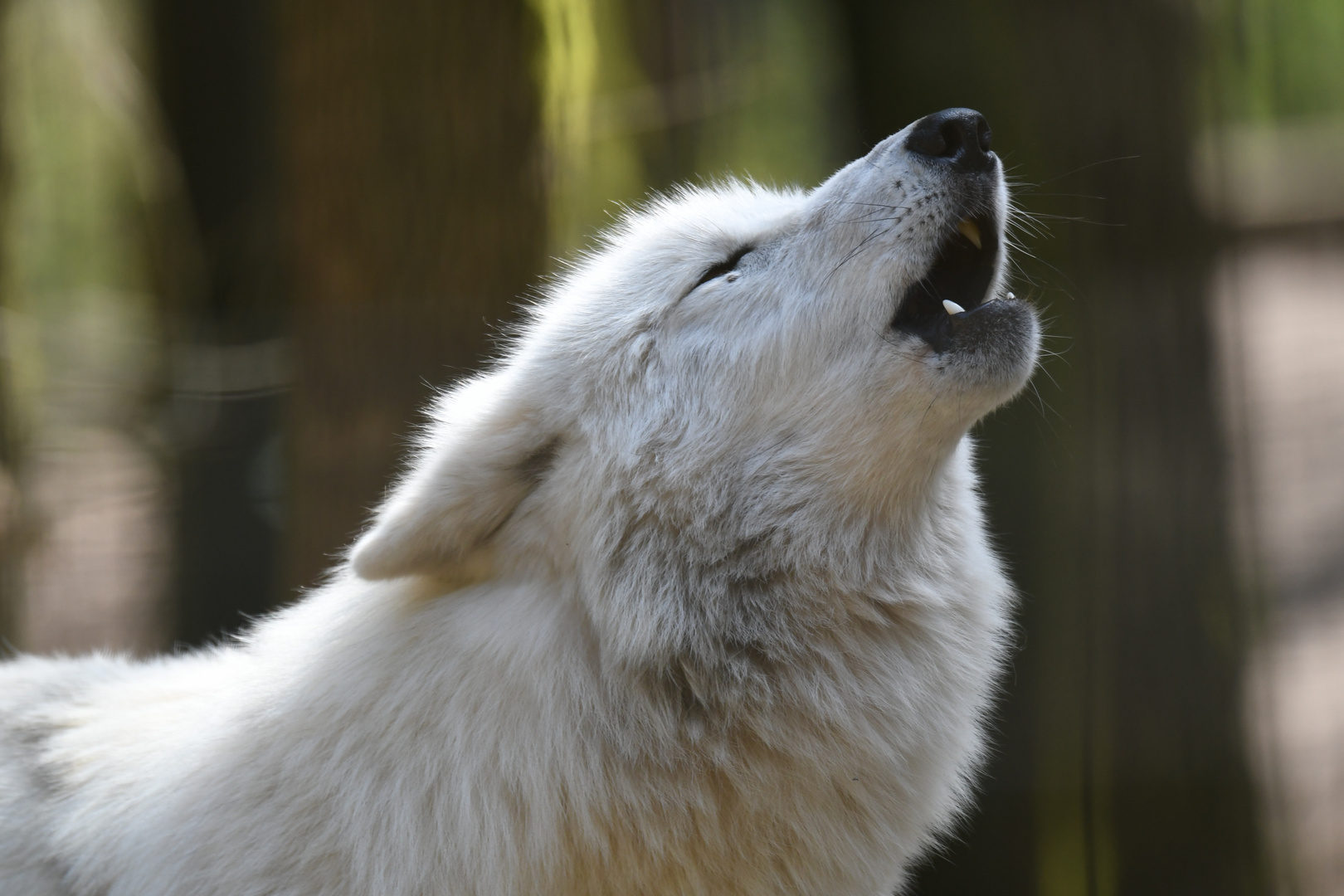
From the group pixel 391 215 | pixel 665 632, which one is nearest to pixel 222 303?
pixel 391 215

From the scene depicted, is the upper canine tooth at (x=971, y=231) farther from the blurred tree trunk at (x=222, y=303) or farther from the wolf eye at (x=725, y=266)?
the blurred tree trunk at (x=222, y=303)

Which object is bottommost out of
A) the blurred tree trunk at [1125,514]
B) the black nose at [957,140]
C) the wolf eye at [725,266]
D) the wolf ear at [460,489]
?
the blurred tree trunk at [1125,514]

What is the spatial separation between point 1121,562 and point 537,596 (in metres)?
2.83

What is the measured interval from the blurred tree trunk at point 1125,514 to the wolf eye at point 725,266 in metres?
2.07

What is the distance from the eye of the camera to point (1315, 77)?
543 cm

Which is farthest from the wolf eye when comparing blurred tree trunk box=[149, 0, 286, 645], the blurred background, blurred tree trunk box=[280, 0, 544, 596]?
blurred tree trunk box=[149, 0, 286, 645]

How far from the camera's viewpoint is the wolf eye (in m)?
2.52

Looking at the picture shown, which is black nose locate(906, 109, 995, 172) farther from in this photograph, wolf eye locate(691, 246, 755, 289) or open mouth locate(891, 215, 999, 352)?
wolf eye locate(691, 246, 755, 289)

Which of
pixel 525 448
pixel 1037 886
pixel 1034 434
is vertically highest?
pixel 525 448

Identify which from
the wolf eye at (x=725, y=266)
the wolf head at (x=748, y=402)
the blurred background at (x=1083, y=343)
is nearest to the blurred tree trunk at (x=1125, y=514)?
the blurred background at (x=1083, y=343)

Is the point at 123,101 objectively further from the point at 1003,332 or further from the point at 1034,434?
the point at 1003,332

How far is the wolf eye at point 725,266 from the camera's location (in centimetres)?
252

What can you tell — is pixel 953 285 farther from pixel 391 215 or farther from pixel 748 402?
pixel 391 215

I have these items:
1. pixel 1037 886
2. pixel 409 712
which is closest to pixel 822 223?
pixel 409 712
